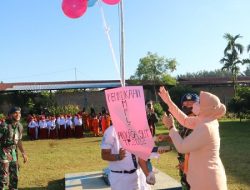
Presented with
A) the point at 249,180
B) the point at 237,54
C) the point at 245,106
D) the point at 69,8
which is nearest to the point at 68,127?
the point at 245,106

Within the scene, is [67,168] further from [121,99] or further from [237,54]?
[237,54]

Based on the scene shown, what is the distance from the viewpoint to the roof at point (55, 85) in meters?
29.3

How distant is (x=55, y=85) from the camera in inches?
1240

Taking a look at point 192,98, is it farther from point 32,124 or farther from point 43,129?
point 32,124

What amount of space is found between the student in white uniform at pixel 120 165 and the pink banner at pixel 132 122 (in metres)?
0.32

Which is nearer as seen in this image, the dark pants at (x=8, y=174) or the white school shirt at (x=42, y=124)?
the dark pants at (x=8, y=174)

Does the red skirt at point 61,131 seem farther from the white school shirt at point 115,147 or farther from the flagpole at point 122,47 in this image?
the white school shirt at point 115,147

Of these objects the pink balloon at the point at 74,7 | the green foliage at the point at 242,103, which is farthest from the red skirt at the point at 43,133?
the pink balloon at the point at 74,7

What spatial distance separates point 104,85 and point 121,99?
27.0m

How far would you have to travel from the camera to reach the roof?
29.3 m

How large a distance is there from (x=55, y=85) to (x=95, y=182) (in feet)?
80.8

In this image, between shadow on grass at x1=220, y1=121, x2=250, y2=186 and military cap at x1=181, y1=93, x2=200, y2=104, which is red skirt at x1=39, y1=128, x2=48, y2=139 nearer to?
shadow on grass at x1=220, y1=121, x2=250, y2=186

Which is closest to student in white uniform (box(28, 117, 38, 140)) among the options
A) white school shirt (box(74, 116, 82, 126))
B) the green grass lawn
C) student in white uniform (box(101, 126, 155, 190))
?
white school shirt (box(74, 116, 82, 126))

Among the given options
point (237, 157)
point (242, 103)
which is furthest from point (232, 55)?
point (237, 157)
